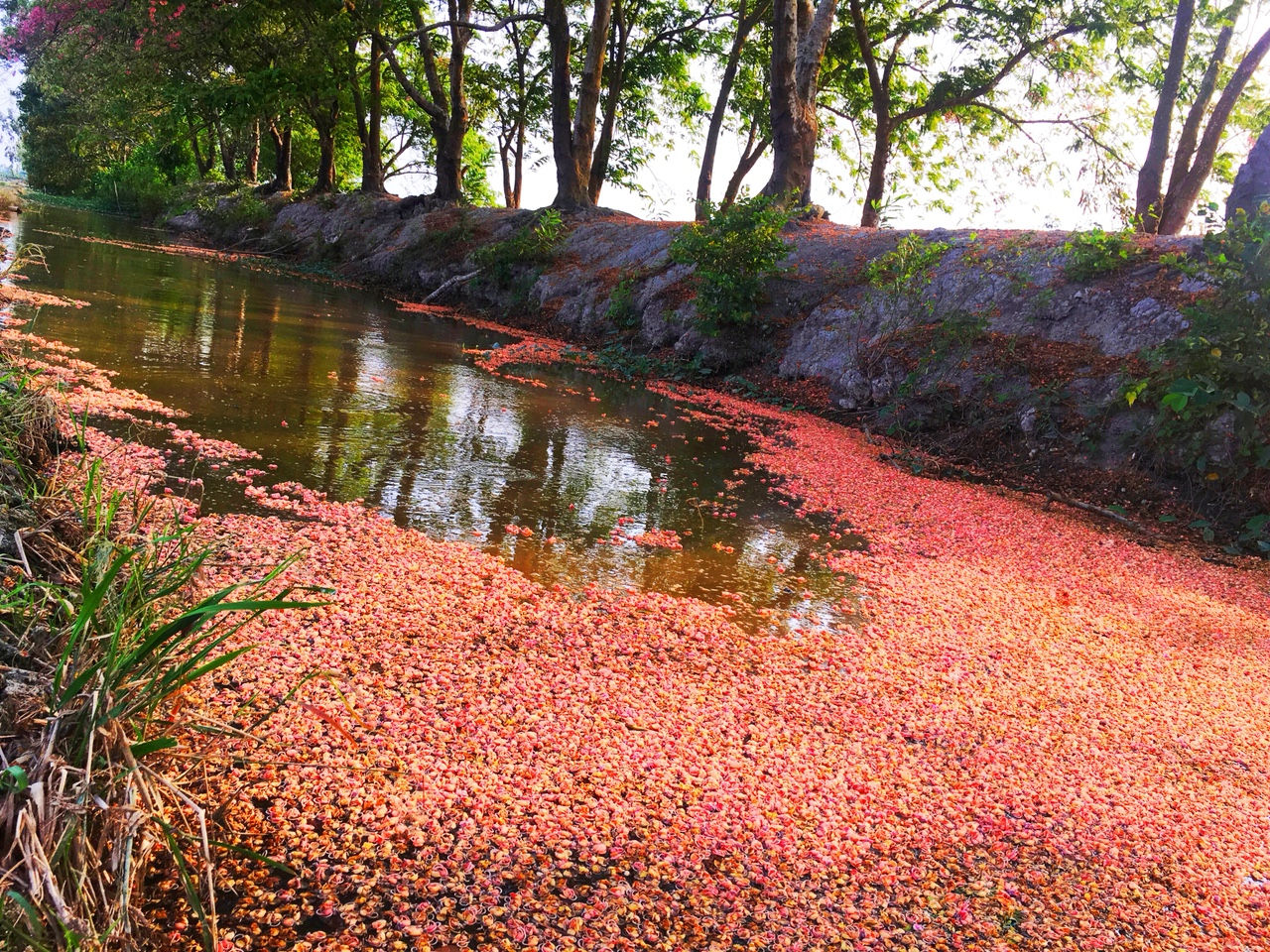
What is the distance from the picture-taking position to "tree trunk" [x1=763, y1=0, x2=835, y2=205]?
11.6m

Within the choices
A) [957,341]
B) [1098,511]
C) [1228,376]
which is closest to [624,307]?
[957,341]

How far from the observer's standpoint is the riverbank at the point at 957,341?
638 cm

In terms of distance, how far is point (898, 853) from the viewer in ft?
6.66

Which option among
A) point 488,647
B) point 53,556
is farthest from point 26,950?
point 488,647

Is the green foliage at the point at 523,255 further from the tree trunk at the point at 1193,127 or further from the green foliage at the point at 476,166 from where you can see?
the green foliage at the point at 476,166

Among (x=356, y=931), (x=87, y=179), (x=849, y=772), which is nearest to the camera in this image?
(x=356, y=931)

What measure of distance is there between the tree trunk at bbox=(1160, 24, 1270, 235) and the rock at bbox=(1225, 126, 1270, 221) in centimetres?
321

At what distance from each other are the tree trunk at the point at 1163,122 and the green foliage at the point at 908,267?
4.18 meters

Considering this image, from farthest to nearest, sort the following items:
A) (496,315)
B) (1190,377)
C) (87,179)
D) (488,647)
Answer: (87,179)
(496,315)
(1190,377)
(488,647)

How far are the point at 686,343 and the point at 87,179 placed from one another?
3507cm

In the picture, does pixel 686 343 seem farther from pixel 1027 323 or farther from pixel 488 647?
pixel 488 647

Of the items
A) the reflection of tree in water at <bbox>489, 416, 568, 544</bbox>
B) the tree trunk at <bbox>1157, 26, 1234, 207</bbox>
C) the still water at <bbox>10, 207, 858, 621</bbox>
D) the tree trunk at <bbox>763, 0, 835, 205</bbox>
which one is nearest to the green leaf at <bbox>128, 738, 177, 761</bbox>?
the still water at <bbox>10, 207, 858, 621</bbox>

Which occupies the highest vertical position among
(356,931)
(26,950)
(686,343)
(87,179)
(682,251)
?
(87,179)

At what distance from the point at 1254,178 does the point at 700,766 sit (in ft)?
27.8
